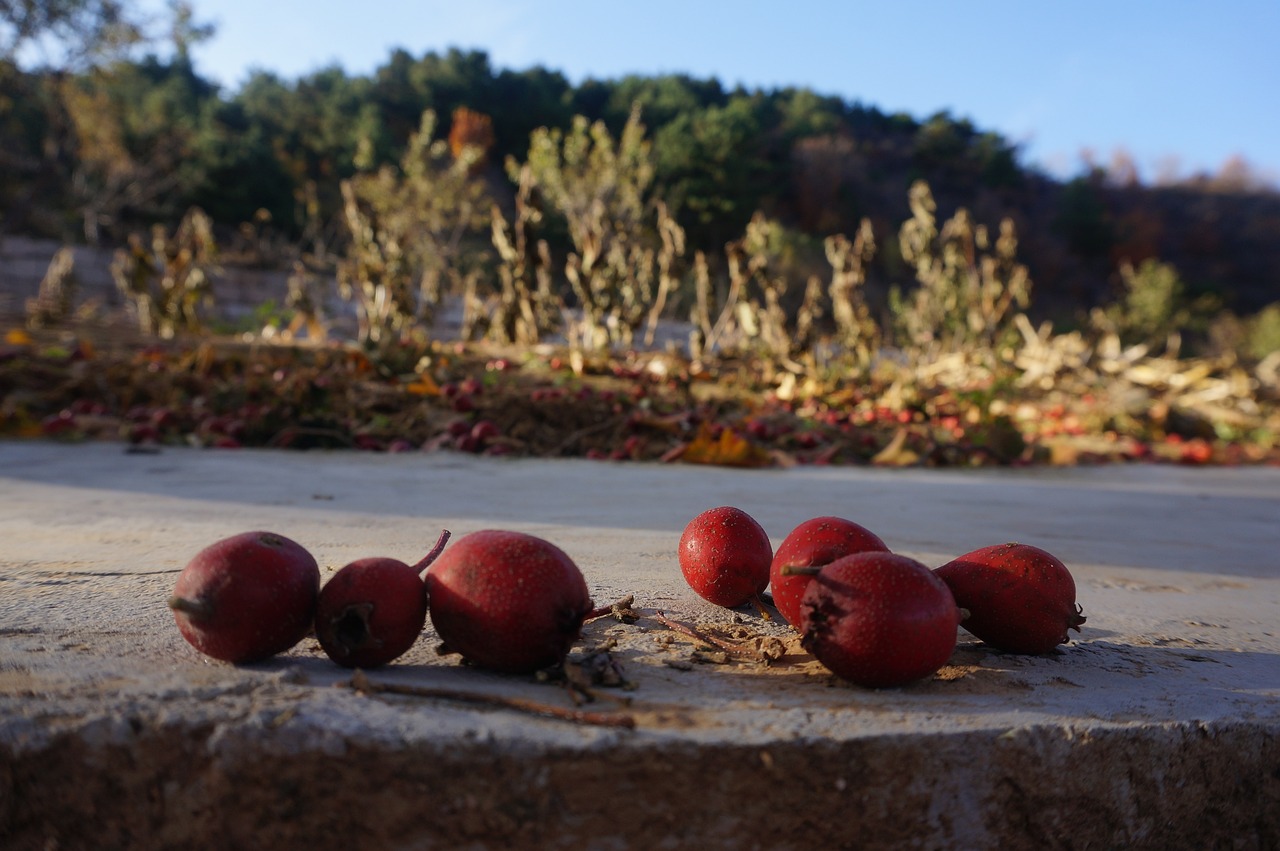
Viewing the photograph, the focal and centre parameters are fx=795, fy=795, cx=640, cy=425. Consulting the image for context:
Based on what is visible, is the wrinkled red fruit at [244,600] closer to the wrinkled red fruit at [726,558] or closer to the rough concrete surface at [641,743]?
the rough concrete surface at [641,743]

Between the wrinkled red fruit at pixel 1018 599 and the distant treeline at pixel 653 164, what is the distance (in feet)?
54.4

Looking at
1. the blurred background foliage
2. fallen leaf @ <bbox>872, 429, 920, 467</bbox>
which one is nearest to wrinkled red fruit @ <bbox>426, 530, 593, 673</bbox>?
fallen leaf @ <bbox>872, 429, 920, 467</bbox>

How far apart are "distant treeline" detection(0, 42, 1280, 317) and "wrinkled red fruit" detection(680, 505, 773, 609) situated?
16.2 metres

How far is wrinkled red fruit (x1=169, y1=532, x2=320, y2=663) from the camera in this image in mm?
886

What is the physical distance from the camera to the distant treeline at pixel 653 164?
19156mm

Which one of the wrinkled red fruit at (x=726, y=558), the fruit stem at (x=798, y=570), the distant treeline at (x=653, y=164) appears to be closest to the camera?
the fruit stem at (x=798, y=570)

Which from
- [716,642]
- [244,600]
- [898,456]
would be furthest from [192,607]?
[898,456]

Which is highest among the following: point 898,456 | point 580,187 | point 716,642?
point 580,187

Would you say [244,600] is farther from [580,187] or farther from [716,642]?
[580,187]

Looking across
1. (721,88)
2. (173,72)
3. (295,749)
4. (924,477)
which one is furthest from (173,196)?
(721,88)

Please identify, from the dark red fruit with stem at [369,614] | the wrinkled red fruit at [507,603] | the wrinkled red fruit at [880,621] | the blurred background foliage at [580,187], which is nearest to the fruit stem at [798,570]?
the wrinkled red fruit at [880,621]

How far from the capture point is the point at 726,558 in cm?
128

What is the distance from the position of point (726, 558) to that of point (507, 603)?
0.47 m

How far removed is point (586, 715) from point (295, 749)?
0.26 m
